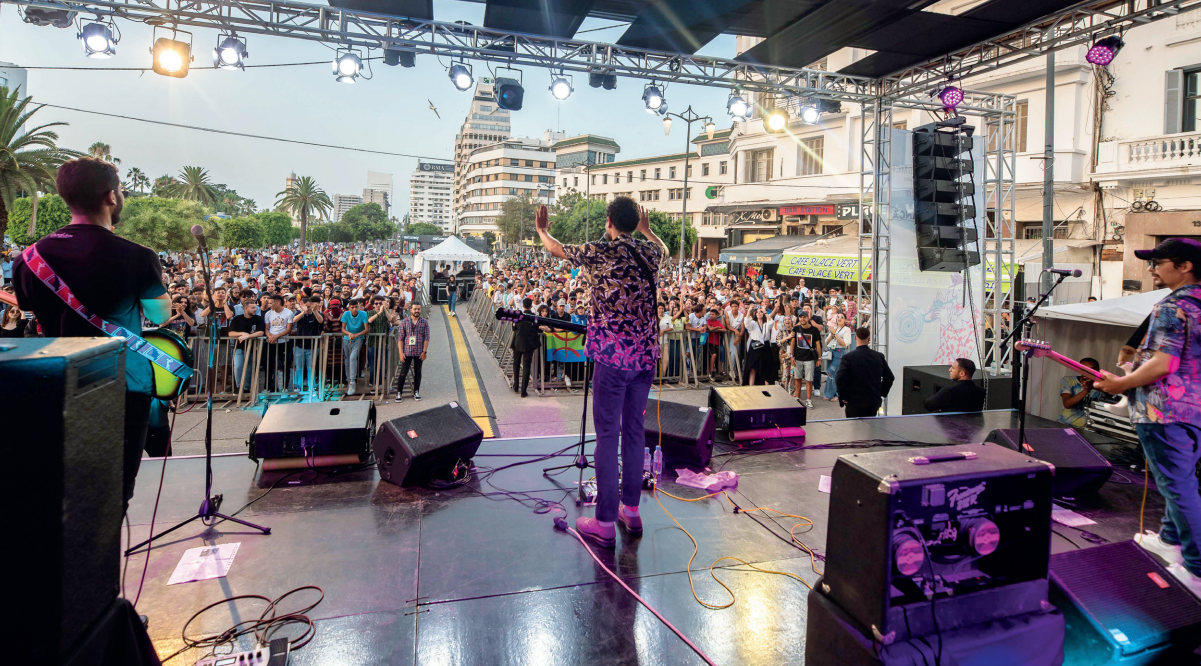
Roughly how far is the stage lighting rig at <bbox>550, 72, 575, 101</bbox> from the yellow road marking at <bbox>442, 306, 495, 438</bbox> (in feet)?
15.9

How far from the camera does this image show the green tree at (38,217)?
2827 cm

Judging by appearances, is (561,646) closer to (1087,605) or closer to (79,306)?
(1087,605)

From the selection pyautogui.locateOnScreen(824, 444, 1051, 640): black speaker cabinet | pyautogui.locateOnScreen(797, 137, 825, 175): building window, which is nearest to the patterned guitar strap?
pyautogui.locateOnScreen(824, 444, 1051, 640): black speaker cabinet

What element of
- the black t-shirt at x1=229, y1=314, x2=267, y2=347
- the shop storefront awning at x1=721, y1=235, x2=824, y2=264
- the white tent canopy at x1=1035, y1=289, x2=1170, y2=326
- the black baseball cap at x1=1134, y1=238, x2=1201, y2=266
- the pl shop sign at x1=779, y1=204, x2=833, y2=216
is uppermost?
the pl shop sign at x1=779, y1=204, x2=833, y2=216

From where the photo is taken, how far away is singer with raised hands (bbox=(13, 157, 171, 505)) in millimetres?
2428

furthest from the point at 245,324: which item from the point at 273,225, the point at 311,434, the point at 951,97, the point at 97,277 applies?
the point at 273,225

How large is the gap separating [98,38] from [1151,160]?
21571mm

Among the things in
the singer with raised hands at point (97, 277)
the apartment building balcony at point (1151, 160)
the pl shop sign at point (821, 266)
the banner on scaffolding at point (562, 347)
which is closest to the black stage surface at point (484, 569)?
the singer with raised hands at point (97, 277)

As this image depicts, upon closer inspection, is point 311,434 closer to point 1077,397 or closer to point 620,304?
point 620,304

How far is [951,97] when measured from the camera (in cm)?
884

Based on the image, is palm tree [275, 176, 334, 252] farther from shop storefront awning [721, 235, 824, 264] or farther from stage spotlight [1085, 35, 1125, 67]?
stage spotlight [1085, 35, 1125, 67]

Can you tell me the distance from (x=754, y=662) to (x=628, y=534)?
1.19m

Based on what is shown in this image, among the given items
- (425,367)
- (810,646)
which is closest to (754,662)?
(810,646)

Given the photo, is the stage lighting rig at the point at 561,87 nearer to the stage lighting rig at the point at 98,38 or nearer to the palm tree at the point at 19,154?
the stage lighting rig at the point at 98,38
